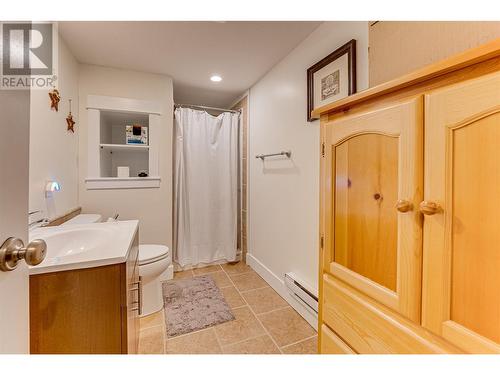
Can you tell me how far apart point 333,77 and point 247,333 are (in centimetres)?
186

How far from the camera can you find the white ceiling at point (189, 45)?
173cm

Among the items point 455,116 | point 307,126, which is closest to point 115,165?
point 307,126

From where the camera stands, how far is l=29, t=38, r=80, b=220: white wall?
1.52 m

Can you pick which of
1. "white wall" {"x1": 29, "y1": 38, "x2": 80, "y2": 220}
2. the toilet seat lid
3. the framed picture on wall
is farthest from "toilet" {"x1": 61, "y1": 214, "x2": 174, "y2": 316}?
the framed picture on wall

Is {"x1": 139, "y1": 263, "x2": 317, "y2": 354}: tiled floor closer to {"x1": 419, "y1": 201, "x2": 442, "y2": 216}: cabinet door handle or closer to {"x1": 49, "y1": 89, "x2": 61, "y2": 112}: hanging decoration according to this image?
{"x1": 419, "y1": 201, "x2": 442, "y2": 216}: cabinet door handle

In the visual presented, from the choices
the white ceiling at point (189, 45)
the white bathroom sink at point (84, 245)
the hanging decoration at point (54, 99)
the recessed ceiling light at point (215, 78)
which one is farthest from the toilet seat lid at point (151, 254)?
the recessed ceiling light at point (215, 78)

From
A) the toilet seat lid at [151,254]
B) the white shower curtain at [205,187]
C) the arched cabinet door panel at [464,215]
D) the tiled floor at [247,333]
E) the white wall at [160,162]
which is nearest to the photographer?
the arched cabinet door panel at [464,215]

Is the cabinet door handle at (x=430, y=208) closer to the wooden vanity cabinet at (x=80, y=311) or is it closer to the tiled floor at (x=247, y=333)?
the wooden vanity cabinet at (x=80, y=311)

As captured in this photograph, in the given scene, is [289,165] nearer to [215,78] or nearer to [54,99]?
[215,78]

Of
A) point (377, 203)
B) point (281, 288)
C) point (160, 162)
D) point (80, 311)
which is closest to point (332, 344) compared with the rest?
point (377, 203)

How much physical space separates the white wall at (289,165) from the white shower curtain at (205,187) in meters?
0.30

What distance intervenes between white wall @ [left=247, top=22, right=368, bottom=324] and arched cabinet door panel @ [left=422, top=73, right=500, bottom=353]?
3.04ft
